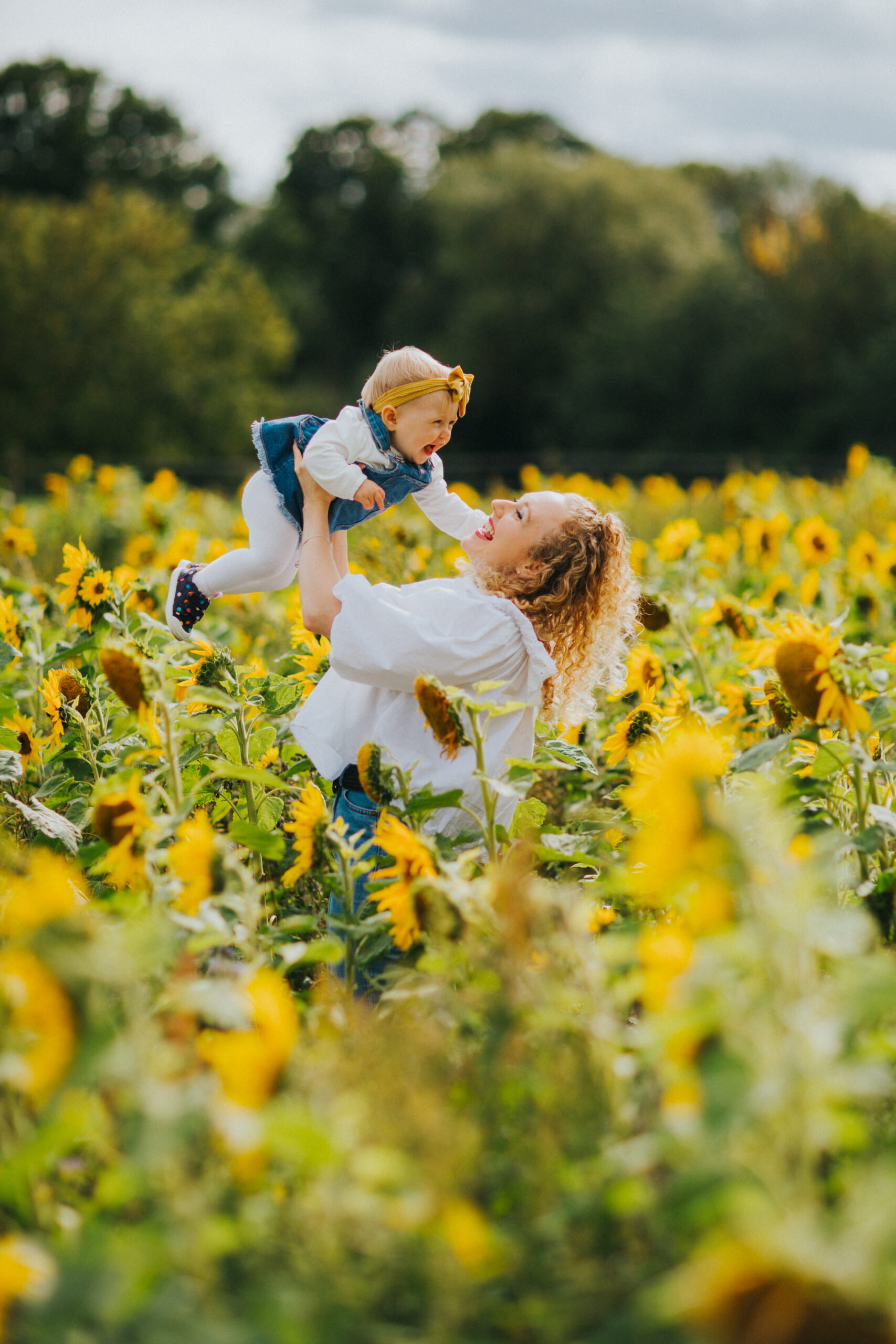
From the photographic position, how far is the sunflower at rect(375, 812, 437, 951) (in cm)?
160

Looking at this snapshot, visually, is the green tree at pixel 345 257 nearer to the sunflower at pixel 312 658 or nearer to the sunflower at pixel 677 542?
the sunflower at pixel 677 542

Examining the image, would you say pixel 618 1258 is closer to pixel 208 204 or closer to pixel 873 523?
pixel 873 523

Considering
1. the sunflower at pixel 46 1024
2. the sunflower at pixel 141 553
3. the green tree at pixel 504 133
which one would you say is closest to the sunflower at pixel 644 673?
the sunflower at pixel 46 1024

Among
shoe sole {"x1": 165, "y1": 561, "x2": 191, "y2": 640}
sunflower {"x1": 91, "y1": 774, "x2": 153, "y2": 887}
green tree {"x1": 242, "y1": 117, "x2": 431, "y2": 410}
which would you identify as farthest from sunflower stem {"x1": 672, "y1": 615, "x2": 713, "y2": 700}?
green tree {"x1": 242, "y1": 117, "x2": 431, "y2": 410}

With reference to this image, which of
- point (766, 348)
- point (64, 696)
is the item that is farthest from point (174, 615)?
point (766, 348)

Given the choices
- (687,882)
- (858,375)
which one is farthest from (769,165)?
(687,882)

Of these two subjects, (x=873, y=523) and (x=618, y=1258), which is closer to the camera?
(x=618, y=1258)

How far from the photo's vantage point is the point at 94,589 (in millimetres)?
2727

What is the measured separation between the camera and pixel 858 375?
20922 millimetres

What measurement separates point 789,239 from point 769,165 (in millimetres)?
6420

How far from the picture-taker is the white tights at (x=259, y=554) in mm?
2676

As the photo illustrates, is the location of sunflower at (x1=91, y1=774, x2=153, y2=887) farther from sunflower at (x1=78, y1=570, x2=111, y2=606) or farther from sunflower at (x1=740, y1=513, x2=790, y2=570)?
sunflower at (x1=740, y1=513, x2=790, y2=570)

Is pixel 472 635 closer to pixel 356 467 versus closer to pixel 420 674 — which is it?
pixel 420 674

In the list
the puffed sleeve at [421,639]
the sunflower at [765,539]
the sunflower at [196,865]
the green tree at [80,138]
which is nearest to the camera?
the sunflower at [196,865]
